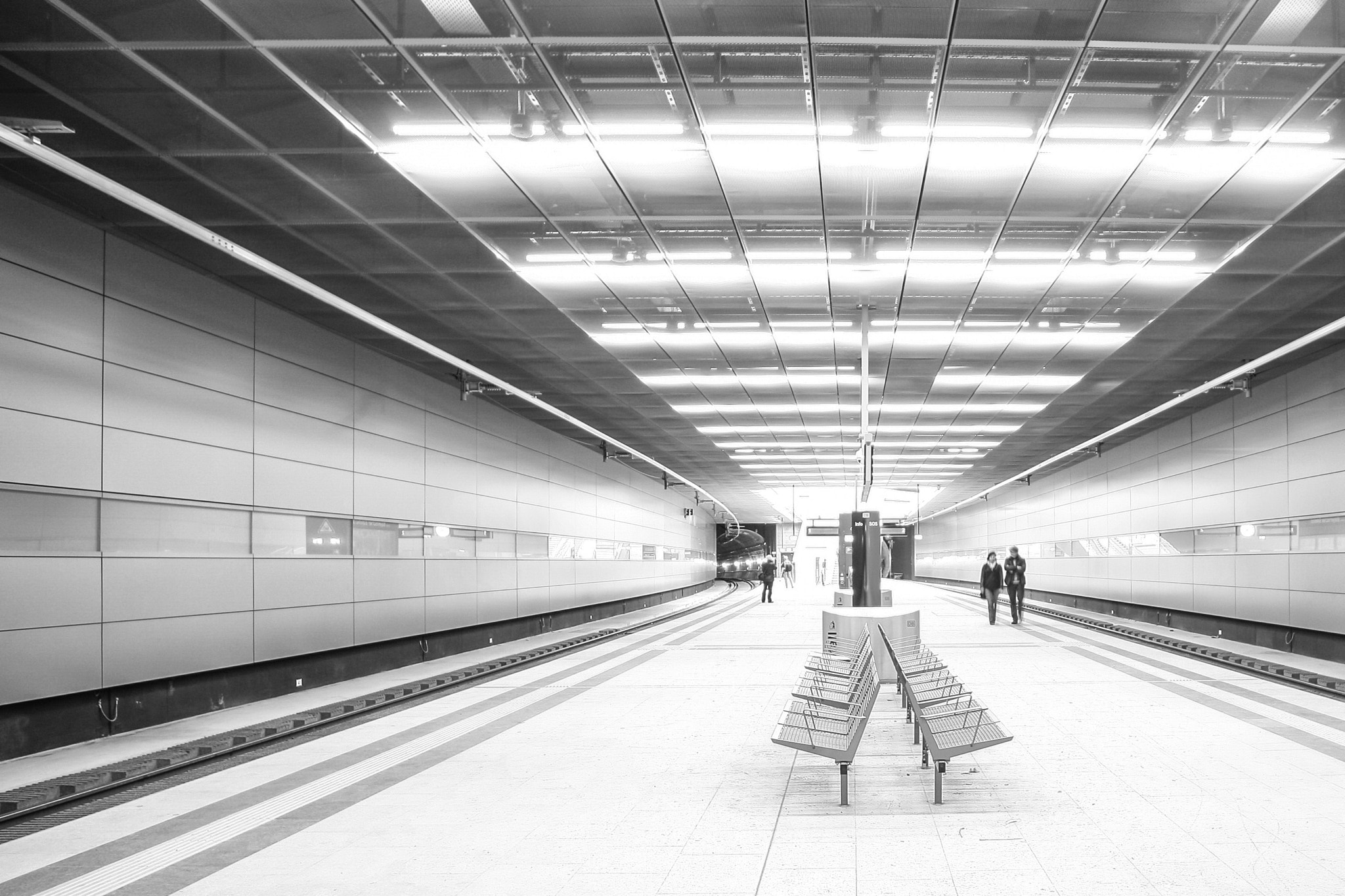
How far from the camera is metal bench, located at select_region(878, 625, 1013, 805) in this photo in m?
6.40

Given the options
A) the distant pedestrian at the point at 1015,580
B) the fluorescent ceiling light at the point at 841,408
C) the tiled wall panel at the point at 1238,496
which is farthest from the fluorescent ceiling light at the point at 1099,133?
the distant pedestrian at the point at 1015,580

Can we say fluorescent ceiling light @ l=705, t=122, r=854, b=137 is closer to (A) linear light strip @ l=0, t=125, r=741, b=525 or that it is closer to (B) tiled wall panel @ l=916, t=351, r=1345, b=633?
(A) linear light strip @ l=0, t=125, r=741, b=525

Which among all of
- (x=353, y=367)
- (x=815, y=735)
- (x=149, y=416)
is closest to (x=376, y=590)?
(x=353, y=367)

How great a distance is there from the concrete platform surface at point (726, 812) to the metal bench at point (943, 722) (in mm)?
298

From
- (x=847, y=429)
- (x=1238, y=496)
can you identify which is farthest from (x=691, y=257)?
(x=847, y=429)

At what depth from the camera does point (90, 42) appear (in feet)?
19.9

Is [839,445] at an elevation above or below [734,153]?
below

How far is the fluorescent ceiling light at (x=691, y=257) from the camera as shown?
10.8 m

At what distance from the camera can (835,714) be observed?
299 inches

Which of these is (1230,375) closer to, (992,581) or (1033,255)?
(1033,255)

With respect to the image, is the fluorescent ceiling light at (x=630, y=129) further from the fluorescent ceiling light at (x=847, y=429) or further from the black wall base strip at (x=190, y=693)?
the fluorescent ceiling light at (x=847, y=429)

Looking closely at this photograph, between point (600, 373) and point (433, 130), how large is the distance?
975 centimetres

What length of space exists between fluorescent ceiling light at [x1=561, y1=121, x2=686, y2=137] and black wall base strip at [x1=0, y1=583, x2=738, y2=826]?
5.64 metres

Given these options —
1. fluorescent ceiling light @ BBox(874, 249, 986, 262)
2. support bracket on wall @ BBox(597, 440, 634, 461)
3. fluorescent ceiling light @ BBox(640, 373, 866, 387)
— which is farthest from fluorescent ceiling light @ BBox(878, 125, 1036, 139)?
support bracket on wall @ BBox(597, 440, 634, 461)
